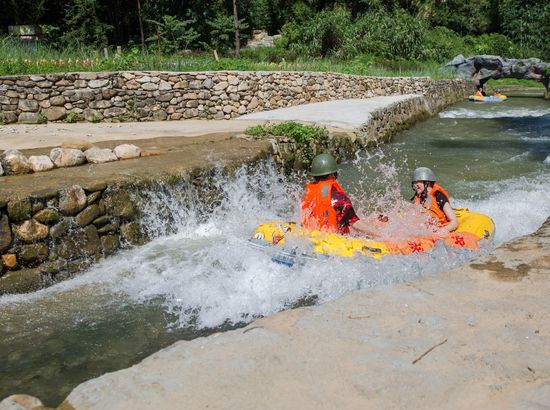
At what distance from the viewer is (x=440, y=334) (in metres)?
3.25

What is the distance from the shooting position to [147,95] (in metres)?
13.3

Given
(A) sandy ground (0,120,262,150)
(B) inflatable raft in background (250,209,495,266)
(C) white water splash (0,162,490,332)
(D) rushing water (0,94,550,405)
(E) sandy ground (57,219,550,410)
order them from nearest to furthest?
(E) sandy ground (57,219,550,410) → (D) rushing water (0,94,550,405) → (C) white water splash (0,162,490,332) → (B) inflatable raft in background (250,209,495,266) → (A) sandy ground (0,120,262,150)

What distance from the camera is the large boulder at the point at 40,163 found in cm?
708

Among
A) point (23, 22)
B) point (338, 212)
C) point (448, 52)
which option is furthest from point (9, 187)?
point (448, 52)

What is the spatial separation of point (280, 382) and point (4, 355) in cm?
268

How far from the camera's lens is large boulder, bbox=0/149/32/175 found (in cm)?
682

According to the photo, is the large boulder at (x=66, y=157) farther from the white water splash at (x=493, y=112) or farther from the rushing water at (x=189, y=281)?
the white water splash at (x=493, y=112)

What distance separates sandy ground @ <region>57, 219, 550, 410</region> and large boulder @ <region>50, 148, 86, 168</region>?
498 cm

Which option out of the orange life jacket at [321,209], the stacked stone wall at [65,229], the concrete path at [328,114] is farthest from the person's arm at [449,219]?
the concrete path at [328,114]

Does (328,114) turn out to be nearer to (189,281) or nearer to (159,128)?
(159,128)

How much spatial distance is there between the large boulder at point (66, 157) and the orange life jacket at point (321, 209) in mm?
3657

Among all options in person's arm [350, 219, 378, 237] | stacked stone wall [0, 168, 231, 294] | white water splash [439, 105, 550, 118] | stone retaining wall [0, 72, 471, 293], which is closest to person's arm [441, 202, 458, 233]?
person's arm [350, 219, 378, 237]

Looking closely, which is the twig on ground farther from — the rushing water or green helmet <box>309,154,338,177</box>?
green helmet <box>309,154,338,177</box>

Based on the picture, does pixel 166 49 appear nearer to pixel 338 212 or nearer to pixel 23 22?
pixel 23 22
